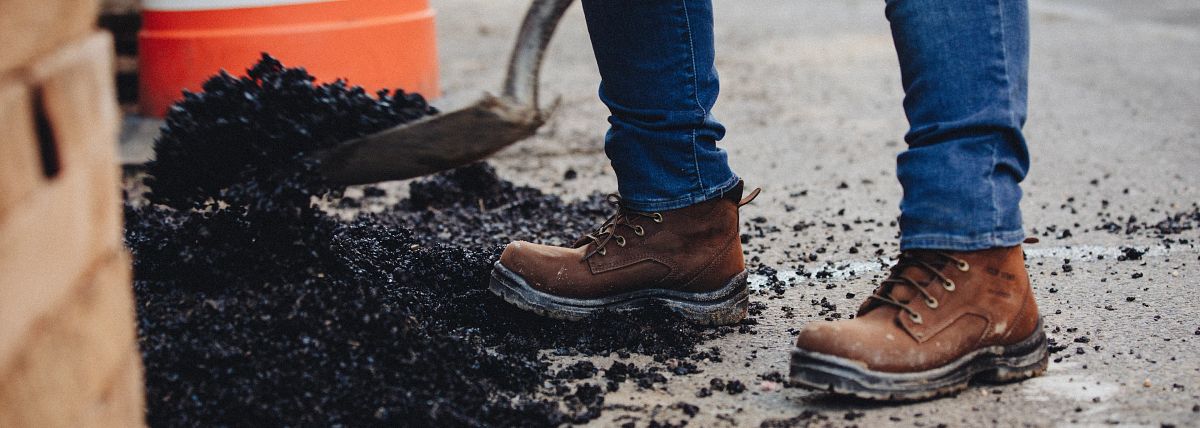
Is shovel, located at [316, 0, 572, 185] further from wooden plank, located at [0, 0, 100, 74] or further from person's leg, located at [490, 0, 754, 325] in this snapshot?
wooden plank, located at [0, 0, 100, 74]

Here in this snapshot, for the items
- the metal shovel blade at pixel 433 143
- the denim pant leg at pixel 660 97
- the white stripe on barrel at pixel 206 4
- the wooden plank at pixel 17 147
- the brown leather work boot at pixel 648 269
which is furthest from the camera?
the white stripe on barrel at pixel 206 4

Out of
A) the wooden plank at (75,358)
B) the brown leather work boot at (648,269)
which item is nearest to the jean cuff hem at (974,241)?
the brown leather work boot at (648,269)

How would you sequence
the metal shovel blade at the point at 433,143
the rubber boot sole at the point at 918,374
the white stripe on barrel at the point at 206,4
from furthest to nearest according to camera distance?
the white stripe on barrel at the point at 206,4, the metal shovel blade at the point at 433,143, the rubber boot sole at the point at 918,374

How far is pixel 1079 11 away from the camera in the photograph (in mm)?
8250

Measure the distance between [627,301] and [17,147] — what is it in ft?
4.38

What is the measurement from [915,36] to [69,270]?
128cm

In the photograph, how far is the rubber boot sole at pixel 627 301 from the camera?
6.67 feet

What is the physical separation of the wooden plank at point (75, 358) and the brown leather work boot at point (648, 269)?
966 mm

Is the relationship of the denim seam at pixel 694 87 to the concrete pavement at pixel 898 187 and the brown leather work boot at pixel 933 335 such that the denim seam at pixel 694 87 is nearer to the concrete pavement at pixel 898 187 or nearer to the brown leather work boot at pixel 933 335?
the concrete pavement at pixel 898 187

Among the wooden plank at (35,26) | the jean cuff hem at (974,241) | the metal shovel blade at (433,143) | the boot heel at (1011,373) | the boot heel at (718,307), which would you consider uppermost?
the wooden plank at (35,26)

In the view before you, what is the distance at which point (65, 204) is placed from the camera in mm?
978

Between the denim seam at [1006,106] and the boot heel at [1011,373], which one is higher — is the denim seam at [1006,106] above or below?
above

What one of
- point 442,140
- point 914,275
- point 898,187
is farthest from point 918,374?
point 898,187

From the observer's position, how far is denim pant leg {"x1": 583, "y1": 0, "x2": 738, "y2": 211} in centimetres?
192
